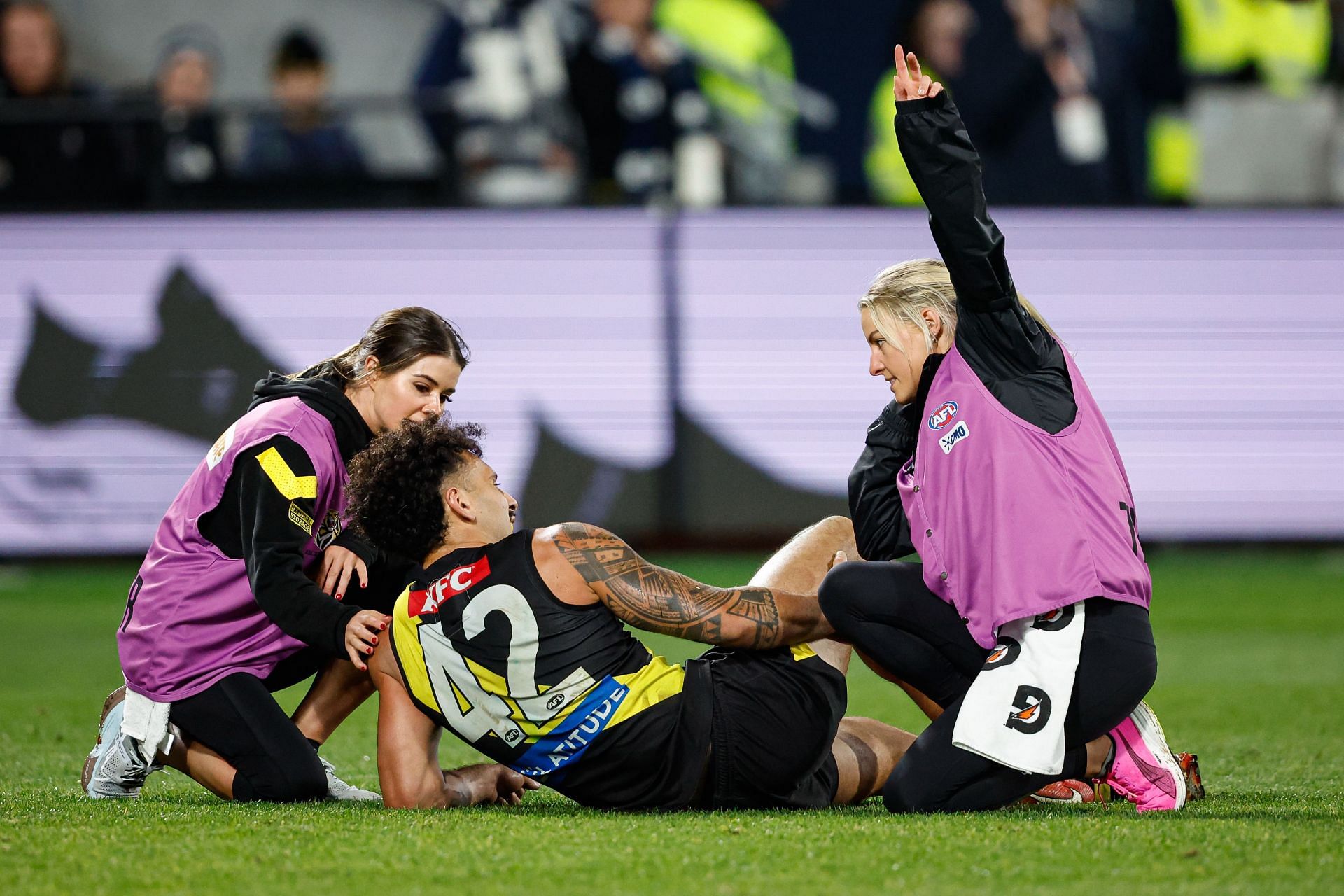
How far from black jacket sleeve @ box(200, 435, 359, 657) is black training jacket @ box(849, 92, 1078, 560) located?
5.17ft

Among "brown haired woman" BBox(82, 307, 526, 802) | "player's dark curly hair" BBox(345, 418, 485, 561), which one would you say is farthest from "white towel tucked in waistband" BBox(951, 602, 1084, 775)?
"brown haired woman" BBox(82, 307, 526, 802)

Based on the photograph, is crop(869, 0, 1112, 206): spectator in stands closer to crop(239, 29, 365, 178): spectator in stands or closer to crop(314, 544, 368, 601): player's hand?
crop(239, 29, 365, 178): spectator in stands

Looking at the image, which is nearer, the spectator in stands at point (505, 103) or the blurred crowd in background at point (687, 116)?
the blurred crowd in background at point (687, 116)

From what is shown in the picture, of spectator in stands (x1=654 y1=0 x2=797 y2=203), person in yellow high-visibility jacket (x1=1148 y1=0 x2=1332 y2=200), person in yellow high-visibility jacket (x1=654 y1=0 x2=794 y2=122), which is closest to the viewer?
person in yellow high-visibility jacket (x1=1148 y1=0 x2=1332 y2=200)

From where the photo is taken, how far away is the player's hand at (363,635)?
3.93 meters

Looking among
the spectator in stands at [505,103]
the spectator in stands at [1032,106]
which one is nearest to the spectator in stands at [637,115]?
the spectator in stands at [505,103]

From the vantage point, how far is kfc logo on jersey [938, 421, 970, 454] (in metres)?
3.79

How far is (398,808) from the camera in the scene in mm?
3938

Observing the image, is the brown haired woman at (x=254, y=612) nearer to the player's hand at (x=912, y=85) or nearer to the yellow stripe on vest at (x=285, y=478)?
the yellow stripe on vest at (x=285, y=478)

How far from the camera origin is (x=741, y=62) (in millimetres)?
12016

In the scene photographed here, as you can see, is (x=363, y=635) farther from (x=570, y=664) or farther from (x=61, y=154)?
(x=61, y=154)

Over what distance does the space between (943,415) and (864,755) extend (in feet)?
3.15

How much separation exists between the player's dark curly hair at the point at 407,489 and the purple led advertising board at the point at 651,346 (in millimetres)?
5991

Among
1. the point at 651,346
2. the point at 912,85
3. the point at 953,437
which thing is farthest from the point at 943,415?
the point at 651,346
